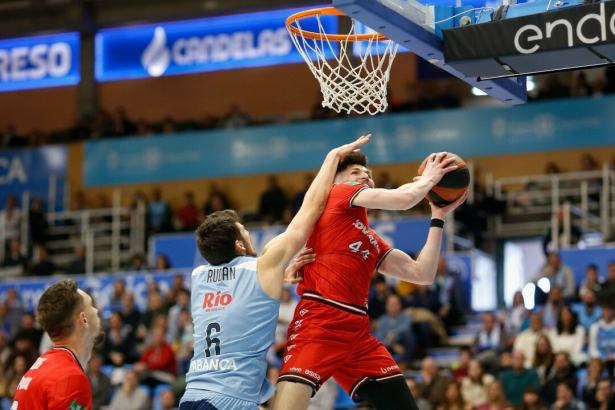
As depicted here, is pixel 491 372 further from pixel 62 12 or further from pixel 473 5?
pixel 62 12

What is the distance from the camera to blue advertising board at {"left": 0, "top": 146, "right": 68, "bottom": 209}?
2508 cm

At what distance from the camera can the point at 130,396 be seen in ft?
50.5

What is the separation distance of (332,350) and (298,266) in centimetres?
66

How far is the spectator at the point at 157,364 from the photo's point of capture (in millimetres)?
16172

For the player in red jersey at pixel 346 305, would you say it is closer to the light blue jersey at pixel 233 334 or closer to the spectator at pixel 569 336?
the light blue jersey at pixel 233 334

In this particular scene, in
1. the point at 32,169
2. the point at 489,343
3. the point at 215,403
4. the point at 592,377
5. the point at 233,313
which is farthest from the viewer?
the point at 32,169

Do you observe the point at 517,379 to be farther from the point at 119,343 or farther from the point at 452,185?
the point at 119,343

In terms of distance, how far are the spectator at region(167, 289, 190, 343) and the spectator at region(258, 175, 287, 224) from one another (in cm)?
425

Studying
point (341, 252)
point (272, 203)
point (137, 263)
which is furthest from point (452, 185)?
point (272, 203)

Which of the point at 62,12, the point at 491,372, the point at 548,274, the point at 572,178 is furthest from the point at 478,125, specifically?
the point at 62,12

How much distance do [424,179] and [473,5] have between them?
167cm

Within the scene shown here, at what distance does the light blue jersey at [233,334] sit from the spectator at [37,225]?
58.3 ft

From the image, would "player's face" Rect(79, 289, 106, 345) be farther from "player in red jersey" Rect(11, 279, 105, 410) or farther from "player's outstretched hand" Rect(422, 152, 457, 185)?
"player's outstretched hand" Rect(422, 152, 457, 185)

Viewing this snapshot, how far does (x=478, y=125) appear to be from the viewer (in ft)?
68.4
